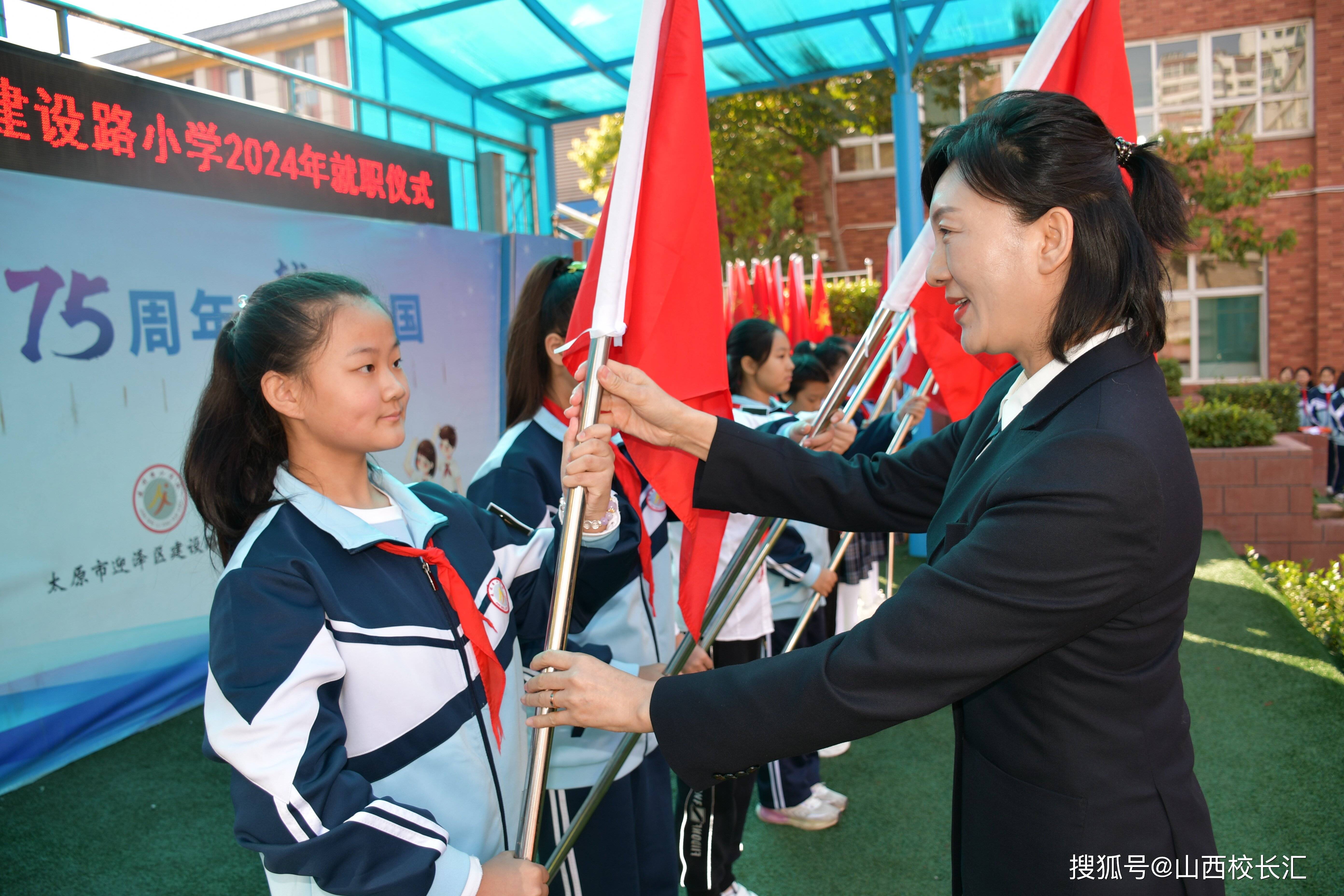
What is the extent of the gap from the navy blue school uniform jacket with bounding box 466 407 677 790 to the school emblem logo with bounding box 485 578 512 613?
0.29 m

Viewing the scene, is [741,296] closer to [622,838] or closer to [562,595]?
[622,838]

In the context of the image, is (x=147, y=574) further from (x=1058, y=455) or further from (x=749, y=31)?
(x=749, y=31)

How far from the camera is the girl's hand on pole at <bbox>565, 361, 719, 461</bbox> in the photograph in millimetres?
1542

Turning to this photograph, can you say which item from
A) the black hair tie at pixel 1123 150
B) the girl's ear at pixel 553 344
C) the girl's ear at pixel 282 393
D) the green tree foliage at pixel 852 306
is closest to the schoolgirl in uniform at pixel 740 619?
the girl's ear at pixel 553 344

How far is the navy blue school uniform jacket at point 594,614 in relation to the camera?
196 centimetres

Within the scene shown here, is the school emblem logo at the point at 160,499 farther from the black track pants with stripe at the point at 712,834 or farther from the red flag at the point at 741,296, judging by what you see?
the red flag at the point at 741,296

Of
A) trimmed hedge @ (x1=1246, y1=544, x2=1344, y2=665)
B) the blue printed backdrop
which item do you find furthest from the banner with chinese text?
trimmed hedge @ (x1=1246, y1=544, x2=1344, y2=665)

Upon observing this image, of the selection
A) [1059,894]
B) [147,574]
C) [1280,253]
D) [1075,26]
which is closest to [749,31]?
[1075,26]

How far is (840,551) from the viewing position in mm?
3400

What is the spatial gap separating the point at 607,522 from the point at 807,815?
2.08 m

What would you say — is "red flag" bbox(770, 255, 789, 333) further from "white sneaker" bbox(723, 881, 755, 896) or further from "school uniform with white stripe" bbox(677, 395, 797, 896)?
"white sneaker" bbox(723, 881, 755, 896)

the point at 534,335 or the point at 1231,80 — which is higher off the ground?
the point at 1231,80

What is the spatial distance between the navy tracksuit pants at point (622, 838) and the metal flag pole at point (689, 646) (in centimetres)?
3

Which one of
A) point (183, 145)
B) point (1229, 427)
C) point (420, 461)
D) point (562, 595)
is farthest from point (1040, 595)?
point (1229, 427)
